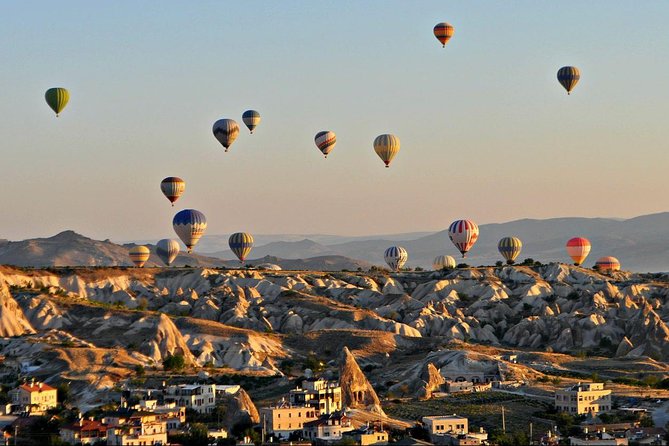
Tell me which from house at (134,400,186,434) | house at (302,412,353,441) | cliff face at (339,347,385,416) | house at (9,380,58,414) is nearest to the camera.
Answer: house at (302,412,353,441)

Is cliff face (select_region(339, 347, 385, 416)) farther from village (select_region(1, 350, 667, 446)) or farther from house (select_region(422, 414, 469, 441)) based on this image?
house (select_region(422, 414, 469, 441))

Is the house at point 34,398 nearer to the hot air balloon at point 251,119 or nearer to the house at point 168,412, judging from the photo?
the house at point 168,412

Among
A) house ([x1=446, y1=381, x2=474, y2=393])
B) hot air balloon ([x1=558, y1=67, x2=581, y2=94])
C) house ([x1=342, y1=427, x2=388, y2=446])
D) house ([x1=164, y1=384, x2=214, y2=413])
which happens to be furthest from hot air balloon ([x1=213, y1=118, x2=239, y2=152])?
house ([x1=342, y1=427, x2=388, y2=446])

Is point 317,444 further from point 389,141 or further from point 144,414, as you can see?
point 389,141

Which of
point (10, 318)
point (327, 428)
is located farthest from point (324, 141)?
point (327, 428)

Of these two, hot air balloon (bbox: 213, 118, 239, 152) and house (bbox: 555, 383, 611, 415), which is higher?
hot air balloon (bbox: 213, 118, 239, 152)

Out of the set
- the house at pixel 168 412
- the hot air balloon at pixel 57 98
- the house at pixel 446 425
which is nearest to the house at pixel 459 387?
the house at pixel 446 425

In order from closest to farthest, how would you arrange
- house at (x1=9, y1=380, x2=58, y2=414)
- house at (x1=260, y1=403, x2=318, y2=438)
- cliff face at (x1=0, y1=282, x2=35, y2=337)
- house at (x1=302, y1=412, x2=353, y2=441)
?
house at (x1=302, y1=412, x2=353, y2=441)
house at (x1=260, y1=403, x2=318, y2=438)
house at (x1=9, y1=380, x2=58, y2=414)
cliff face at (x1=0, y1=282, x2=35, y2=337)
